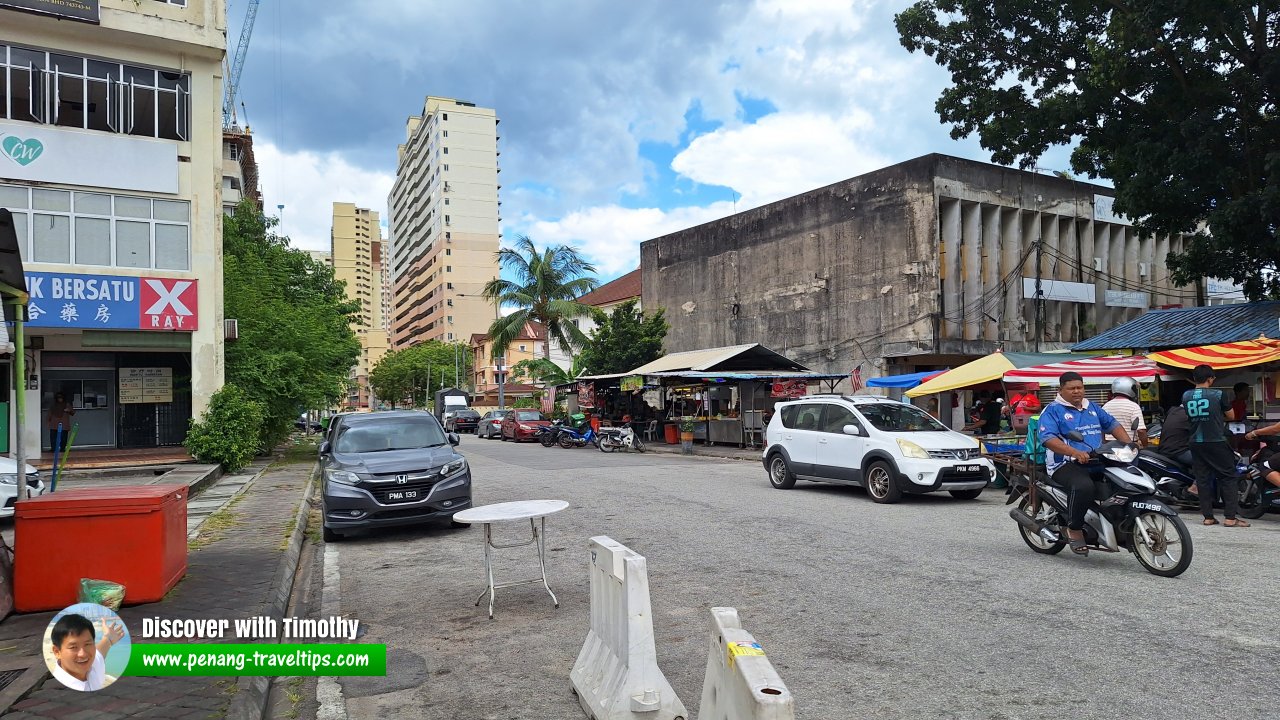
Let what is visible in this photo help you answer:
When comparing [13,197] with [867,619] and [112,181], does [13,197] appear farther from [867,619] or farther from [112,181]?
[867,619]

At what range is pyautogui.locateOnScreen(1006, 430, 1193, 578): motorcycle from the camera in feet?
22.1

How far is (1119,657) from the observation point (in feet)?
15.6

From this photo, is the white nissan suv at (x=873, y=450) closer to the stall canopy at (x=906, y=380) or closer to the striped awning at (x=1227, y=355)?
the striped awning at (x=1227, y=355)

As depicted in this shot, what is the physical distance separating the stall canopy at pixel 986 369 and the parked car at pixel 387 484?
10953 mm

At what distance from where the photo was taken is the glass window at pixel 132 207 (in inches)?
760

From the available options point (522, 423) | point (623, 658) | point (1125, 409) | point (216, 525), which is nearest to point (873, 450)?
point (1125, 409)

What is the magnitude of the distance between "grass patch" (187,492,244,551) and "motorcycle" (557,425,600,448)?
1701 cm

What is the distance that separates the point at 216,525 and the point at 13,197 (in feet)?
42.0

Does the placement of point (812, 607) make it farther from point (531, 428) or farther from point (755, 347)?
point (531, 428)

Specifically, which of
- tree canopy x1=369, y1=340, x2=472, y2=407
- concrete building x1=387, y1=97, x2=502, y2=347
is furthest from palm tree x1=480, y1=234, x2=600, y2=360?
concrete building x1=387, y1=97, x2=502, y2=347

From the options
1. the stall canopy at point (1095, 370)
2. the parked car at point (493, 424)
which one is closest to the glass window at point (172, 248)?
the stall canopy at point (1095, 370)

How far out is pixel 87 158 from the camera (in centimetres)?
1898

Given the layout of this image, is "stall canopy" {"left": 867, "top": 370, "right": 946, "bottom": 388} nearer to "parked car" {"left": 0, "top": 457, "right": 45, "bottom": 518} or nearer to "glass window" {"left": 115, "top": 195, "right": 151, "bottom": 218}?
"parked car" {"left": 0, "top": 457, "right": 45, "bottom": 518}

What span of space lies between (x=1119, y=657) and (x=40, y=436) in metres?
23.5
